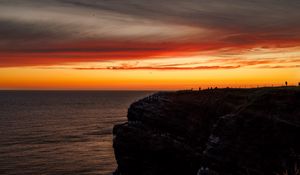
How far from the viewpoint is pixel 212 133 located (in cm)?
3384

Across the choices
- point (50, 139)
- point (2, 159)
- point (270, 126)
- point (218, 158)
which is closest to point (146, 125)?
point (218, 158)

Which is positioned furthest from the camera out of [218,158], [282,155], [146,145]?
[146,145]

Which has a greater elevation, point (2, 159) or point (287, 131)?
point (287, 131)

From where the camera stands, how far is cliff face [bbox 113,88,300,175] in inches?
1207

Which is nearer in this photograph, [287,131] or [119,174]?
[287,131]

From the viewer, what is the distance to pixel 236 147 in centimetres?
3178

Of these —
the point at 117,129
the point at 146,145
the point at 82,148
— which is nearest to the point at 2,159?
the point at 82,148

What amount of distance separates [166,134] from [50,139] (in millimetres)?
52730

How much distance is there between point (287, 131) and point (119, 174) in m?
24.9

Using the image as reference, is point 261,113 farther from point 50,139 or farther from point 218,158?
point 50,139

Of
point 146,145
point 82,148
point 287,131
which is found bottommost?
point 82,148

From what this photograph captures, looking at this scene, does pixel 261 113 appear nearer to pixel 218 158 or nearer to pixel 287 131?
pixel 287 131

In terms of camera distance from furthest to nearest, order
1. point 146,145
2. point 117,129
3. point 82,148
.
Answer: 1. point 82,148
2. point 117,129
3. point 146,145

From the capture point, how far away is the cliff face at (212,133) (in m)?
30.7
